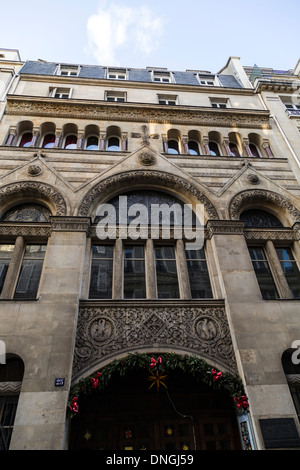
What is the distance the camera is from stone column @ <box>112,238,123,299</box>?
10.7 m

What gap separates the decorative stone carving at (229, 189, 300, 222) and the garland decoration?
6.86 metres

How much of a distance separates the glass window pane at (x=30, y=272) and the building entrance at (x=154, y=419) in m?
4.29

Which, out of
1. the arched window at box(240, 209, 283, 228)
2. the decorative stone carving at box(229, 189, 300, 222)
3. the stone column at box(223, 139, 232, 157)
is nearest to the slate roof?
the stone column at box(223, 139, 232, 157)

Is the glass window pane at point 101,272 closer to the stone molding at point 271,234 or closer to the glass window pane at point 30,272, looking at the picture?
the glass window pane at point 30,272

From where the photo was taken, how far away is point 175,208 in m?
13.6

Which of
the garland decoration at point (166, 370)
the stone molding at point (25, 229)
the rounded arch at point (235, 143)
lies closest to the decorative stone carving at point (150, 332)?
the garland decoration at point (166, 370)

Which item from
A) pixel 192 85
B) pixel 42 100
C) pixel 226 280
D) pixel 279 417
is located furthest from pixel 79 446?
pixel 192 85

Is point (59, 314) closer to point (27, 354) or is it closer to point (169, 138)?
point (27, 354)

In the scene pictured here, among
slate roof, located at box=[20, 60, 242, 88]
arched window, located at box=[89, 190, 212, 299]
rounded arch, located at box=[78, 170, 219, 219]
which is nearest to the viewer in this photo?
arched window, located at box=[89, 190, 212, 299]

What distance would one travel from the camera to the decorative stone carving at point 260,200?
43.3 ft

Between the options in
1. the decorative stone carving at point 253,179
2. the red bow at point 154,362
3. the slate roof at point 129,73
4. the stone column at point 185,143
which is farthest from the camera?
the slate roof at point 129,73

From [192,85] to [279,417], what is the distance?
64.3ft

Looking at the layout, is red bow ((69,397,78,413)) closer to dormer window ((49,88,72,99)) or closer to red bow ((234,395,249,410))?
red bow ((234,395,249,410))

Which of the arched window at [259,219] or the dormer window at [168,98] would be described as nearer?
the arched window at [259,219]
